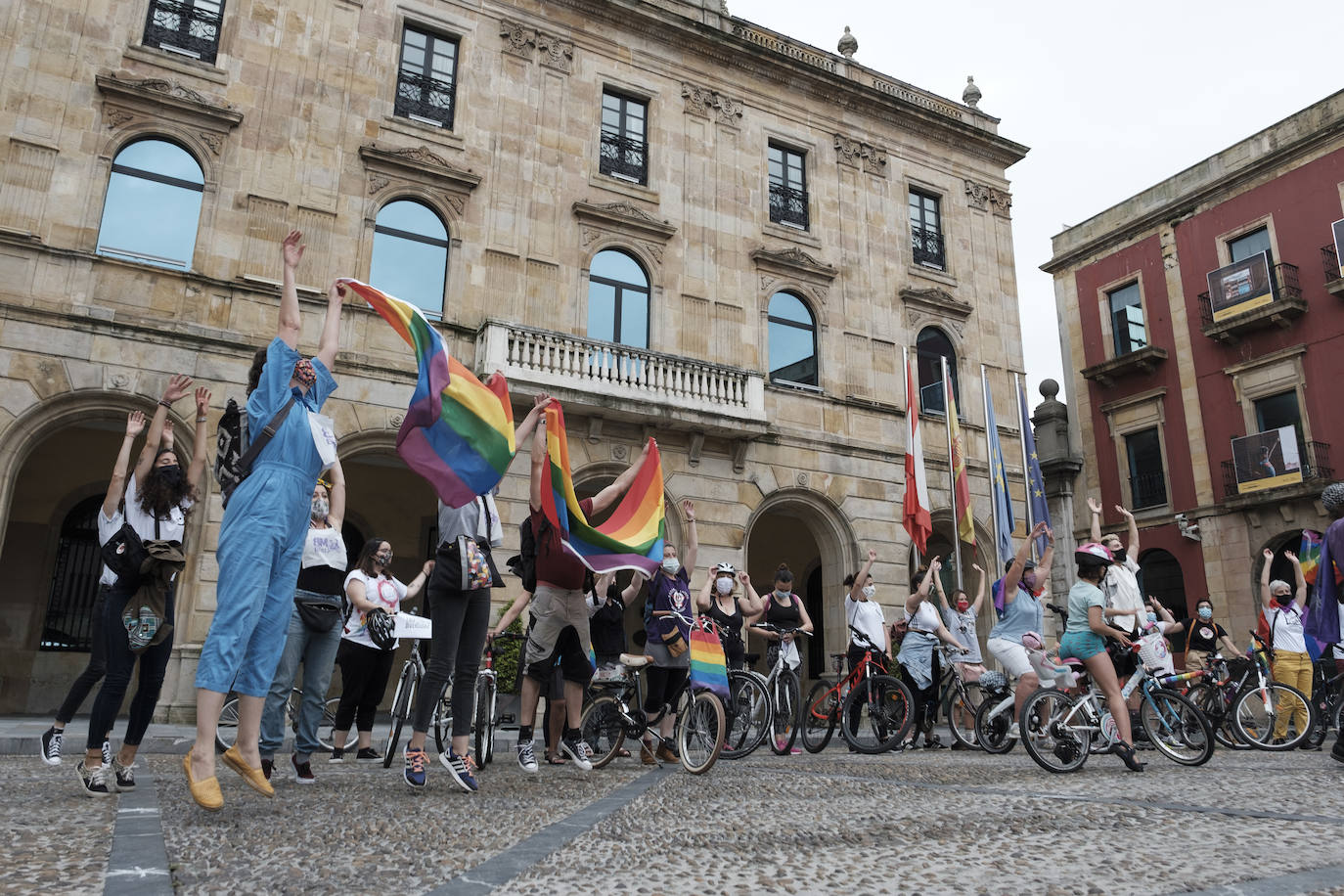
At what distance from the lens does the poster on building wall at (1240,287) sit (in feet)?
70.7

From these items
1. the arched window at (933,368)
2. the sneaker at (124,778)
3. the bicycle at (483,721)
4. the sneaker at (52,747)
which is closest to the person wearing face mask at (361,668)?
the bicycle at (483,721)

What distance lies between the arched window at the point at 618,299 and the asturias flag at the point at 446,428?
408 inches

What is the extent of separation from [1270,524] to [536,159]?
1866 centimetres

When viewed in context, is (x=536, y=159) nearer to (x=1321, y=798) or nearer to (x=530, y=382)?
(x=530, y=382)

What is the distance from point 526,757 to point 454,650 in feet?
3.89

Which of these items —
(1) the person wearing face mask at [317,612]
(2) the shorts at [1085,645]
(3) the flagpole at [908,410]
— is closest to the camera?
(1) the person wearing face mask at [317,612]

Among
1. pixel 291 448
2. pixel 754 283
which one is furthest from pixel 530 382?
pixel 291 448

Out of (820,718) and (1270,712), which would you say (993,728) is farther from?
(1270,712)

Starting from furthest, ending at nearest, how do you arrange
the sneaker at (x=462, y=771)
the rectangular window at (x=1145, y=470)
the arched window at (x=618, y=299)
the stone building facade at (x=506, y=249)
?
1. the rectangular window at (x=1145, y=470)
2. the arched window at (x=618, y=299)
3. the stone building facade at (x=506, y=249)
4. the sneaker at (x=462, y=771)

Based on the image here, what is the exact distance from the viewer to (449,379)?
543 cm

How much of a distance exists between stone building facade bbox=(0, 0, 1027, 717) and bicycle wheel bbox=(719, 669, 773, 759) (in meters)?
7.25

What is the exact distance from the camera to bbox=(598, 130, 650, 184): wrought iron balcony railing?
1692 centimetres

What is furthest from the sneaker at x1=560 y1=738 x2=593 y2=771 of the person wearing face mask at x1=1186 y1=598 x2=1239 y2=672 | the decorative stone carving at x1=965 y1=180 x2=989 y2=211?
the decorative stone carving at x1=965 y1=180 x2=989 y2=211

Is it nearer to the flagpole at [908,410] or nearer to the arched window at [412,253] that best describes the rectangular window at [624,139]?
the arched window at [412,253]
